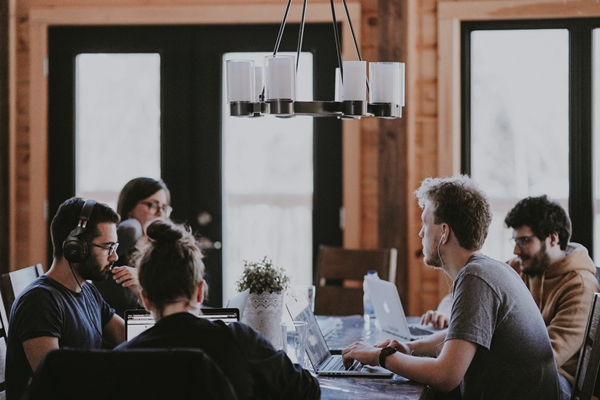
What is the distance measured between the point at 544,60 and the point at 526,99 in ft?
0.77

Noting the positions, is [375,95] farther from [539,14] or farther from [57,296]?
[539,14]

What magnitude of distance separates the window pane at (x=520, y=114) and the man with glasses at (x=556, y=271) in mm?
1249

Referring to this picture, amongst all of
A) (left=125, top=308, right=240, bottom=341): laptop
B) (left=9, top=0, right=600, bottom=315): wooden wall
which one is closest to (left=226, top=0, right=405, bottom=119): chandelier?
(left=125, top=308, right=240, bottom=341): laptop

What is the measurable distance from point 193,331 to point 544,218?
174cm

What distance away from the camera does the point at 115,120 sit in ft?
15.0

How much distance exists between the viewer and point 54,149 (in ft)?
15.0

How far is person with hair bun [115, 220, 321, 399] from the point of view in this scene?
1.72 metres

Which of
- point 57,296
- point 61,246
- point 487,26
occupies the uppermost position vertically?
point 487,26

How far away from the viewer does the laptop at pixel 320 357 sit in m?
2.33

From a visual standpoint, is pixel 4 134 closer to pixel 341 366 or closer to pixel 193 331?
pixel 341 366

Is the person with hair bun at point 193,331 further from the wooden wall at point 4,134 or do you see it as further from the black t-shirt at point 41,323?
the wooden wall at point 4,134

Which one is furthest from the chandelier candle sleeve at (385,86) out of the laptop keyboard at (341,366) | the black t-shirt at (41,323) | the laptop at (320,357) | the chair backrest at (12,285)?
the chair backrest at (12,285)

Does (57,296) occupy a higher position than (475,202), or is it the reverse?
(475,202)

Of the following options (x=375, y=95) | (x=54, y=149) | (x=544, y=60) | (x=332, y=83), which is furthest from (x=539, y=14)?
(x=54, y=149)
